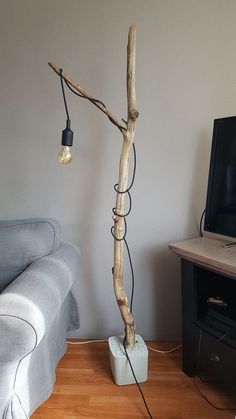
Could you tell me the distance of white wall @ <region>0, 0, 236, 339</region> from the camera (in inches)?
59.8

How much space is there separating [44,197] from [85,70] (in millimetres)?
720

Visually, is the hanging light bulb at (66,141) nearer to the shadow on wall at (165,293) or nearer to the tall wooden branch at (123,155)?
the tall wooden branch at (123,155)

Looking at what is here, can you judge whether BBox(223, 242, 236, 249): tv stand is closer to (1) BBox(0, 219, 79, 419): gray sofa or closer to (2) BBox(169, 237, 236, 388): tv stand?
(2) BBox(169, 237, 236, 388): tv stand

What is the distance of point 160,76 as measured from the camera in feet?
Result: 5.08

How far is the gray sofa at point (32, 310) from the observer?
915mm

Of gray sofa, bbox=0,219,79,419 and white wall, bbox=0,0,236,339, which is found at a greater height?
white wall, bbox=0,0,236,339

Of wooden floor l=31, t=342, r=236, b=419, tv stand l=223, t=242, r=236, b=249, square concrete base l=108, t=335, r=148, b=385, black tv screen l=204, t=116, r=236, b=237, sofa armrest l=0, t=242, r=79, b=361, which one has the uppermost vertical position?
black tv screen l=204, t=116, r=236, b=237

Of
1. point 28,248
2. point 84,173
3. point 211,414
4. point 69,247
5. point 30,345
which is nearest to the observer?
point 30,345

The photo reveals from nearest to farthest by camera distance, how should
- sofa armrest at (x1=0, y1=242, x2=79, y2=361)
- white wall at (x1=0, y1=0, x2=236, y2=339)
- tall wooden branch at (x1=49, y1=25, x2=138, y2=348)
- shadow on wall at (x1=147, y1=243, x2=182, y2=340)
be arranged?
1. sofa armrest at (x1=0, y1=242, x2=79, y2=361)
2. tall wooden branch at (x1=49, y1=25, x2=138, y2=348)
3. white wall at (x1=0, y1=0, x2=236, y2=339)
4. shadow on wall at (x1=147, y1=243, x2=182, y2=340)

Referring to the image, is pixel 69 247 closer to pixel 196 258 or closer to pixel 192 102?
pixel 196 258

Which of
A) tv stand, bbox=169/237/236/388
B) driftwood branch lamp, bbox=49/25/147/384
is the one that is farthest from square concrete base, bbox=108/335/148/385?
tv stand, bbox=169/237/236/388

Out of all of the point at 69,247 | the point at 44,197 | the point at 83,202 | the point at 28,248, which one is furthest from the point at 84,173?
the point at 28,248

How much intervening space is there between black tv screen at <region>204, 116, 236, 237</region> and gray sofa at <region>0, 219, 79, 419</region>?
705 mm

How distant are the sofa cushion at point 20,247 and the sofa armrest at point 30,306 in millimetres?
141
